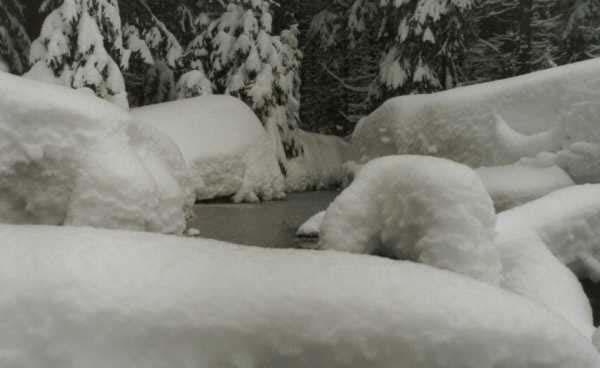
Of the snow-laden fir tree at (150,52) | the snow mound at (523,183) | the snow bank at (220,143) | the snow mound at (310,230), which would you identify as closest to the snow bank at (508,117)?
the snow mound at (523,183)

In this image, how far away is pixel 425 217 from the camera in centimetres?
409

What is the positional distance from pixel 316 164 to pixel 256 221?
5828 mm

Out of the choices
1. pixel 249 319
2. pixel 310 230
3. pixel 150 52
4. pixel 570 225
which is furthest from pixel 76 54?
pixel 249 319

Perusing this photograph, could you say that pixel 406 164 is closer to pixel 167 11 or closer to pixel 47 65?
pixel 47 65

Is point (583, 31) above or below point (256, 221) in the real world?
above

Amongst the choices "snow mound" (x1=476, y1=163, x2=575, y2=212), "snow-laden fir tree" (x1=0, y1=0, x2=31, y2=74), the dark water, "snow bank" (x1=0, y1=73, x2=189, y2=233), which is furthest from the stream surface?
"snow-laden fir tree" (x1=0, y1=0, x2=31, y2=74)

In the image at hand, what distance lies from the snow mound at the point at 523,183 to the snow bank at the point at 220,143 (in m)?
3.57

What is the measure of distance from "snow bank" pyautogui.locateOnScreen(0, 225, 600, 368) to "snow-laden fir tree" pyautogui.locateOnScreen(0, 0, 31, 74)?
399 inches

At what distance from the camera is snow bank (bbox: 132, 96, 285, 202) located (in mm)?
8039

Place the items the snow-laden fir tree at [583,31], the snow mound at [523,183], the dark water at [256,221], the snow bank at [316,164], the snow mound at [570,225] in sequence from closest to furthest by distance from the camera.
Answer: the snow mound at [570,225]
the snow mound at [523,183]
the dark water at [256,221]
the snow bank at [316,164]
the snow-laden fir tree at [583,31]

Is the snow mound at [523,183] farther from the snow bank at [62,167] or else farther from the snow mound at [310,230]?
the snow bank at [62,167]

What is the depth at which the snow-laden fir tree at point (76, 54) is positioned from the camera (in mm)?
8344

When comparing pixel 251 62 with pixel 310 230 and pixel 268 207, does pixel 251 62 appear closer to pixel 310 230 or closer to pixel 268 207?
pixel 268 207

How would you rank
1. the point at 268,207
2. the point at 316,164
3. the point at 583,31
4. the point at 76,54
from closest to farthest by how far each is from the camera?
1. the point at 76,54
2. the point at 268,207
3. the point at 316,164
4. the point at 583,31
